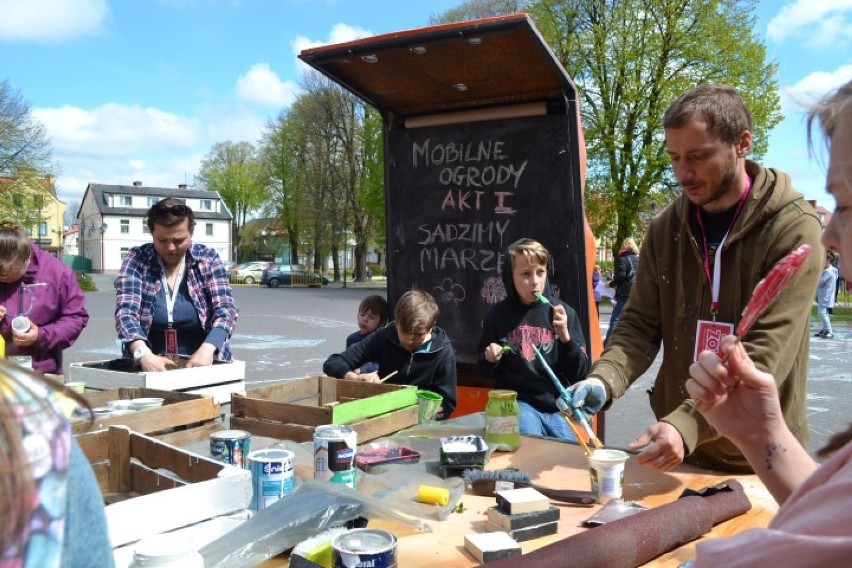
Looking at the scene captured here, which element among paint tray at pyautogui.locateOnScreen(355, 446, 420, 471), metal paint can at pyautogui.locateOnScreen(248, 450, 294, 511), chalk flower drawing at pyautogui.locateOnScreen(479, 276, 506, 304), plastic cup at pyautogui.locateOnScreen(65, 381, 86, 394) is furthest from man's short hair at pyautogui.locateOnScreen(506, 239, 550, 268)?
plastic cup at pyautogui.locateOnScreen(65, 381, 86, 394)

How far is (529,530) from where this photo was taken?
170cm

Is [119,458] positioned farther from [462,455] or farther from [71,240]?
[71,240]

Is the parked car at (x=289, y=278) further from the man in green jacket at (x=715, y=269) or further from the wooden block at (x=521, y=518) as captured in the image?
the wooden block at (x=521, y=518)

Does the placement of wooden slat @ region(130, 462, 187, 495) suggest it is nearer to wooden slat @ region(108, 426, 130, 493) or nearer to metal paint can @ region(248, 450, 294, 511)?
wooden slat @ region(108, 426, 130, 493)

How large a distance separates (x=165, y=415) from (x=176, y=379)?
0.61 m

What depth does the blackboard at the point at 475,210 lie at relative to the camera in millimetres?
4090

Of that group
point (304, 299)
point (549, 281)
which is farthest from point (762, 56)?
point (549, 281)

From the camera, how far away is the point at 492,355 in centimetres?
324

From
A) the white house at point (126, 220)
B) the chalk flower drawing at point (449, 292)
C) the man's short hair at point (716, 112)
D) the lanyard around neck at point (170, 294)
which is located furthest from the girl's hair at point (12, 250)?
the white house at point (126, 220)

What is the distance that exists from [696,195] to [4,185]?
3290cm

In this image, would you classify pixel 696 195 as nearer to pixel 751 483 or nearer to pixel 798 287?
pixel 798 287

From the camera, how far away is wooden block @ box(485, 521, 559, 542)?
1.69 meters

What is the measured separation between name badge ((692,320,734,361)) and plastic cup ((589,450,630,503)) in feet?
1.79

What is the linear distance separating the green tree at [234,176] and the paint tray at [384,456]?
63025 millimetres
